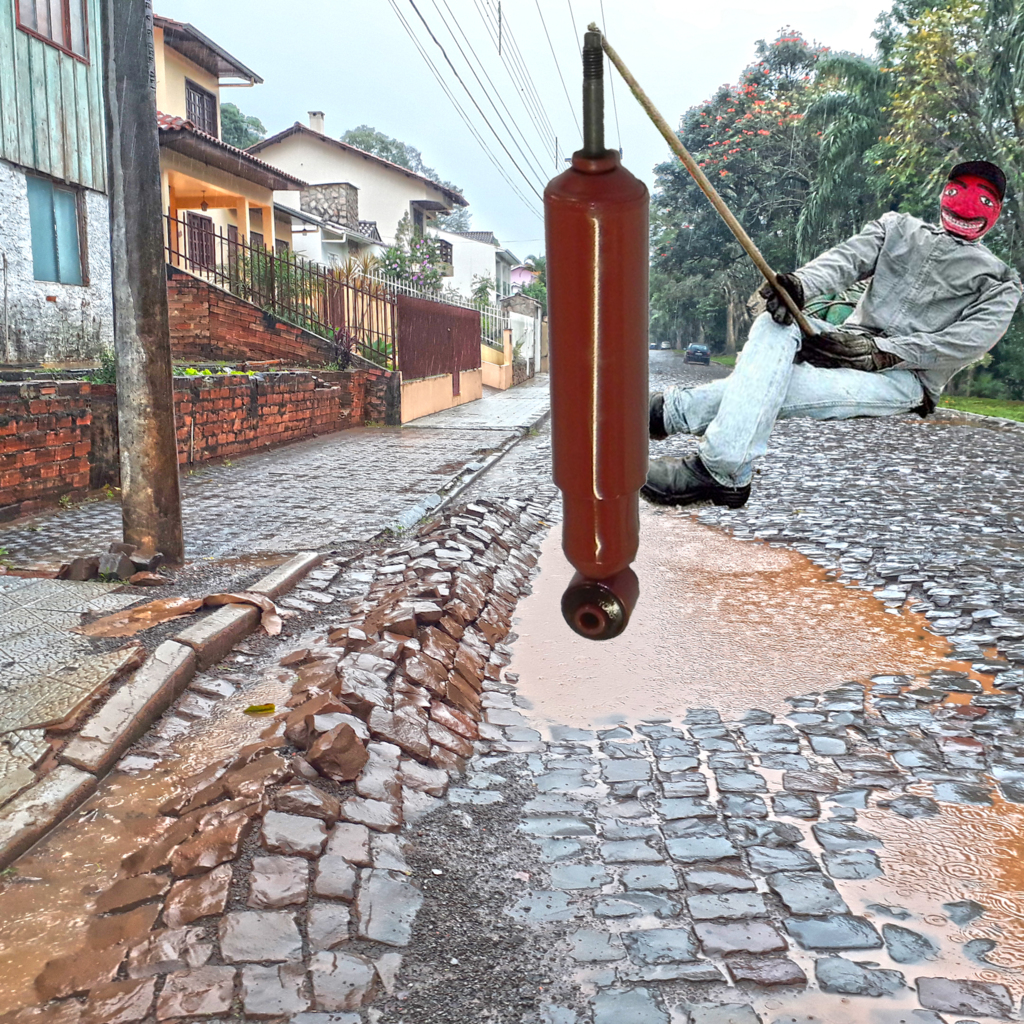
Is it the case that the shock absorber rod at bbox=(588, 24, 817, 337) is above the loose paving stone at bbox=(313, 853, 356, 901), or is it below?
above

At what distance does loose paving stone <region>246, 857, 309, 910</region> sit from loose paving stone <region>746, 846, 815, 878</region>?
1.53 metres

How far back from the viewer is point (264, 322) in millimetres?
15797

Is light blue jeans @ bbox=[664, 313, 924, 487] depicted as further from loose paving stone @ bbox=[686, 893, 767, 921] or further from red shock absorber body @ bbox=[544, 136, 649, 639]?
red shock absorber body @ bbox=[544, 136, 649, 639]

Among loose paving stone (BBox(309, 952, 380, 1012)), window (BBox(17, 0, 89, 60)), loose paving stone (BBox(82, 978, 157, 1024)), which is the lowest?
loose paving stone (BBox(309, 952, 380, 1012))

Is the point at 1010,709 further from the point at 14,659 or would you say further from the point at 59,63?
the point at 59,63

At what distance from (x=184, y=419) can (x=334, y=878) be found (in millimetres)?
8479

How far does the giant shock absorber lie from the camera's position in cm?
89

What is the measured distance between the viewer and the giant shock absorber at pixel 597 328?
2.91 feet

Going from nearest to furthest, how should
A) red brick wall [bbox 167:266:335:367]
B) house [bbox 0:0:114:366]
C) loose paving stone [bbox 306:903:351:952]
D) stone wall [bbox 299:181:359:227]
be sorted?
1. loose paving stone [bbox 306:903:351:952]
2. house [bbox 0:0:114:366]
3. red brick wall [bbox 167:266:335:367]
4. stone wall [bbox 299:181:359:227]

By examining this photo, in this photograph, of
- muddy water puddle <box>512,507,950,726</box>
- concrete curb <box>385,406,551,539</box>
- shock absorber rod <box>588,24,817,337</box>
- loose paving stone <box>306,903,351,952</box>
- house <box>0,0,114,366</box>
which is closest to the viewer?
shock absorber rod <box>588,24,817,337</box>

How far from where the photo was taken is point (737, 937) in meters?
3.00

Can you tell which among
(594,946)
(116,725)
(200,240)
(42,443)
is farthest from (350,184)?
(594,946)

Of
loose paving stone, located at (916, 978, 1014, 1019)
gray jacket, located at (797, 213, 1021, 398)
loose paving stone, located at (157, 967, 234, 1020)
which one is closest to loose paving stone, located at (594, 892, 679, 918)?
loose paving stone, located at (916, 978, 1014, 1019)

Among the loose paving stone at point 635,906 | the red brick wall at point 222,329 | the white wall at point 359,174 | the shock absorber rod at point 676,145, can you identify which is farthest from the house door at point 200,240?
the shock absorber rod at point 676,145
